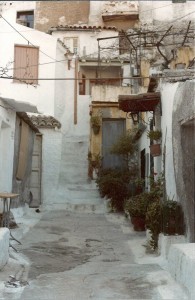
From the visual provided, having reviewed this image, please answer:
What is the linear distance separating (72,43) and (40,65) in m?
4.11

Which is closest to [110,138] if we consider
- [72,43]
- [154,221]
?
[72,43]

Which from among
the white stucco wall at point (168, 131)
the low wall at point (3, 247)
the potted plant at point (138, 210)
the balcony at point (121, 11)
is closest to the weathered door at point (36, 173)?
the potted plant at point (138, 210)

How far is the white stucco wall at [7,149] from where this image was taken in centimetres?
1031

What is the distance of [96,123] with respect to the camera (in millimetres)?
17922

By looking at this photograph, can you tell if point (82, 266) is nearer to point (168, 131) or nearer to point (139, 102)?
point (168, 131)

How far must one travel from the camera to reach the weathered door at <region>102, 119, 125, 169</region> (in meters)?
17.9

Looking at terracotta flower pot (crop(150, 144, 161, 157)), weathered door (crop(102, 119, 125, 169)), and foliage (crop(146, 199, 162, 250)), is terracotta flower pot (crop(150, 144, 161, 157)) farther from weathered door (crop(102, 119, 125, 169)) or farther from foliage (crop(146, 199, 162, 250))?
weathered door (crop(102, 119, 125, 169))

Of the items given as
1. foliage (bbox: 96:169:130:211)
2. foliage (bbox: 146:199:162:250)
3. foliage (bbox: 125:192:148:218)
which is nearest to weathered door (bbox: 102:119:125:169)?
foliage (bbox: 96:169:130:211)

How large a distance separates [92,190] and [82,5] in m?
15.1

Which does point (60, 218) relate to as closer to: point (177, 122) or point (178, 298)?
point (177, 122)

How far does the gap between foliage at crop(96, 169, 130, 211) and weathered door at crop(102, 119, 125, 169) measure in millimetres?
2474

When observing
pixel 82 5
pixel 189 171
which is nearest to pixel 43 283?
pixel 189 171

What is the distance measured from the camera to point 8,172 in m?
10.7

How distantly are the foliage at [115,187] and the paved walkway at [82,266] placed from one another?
297 cm
